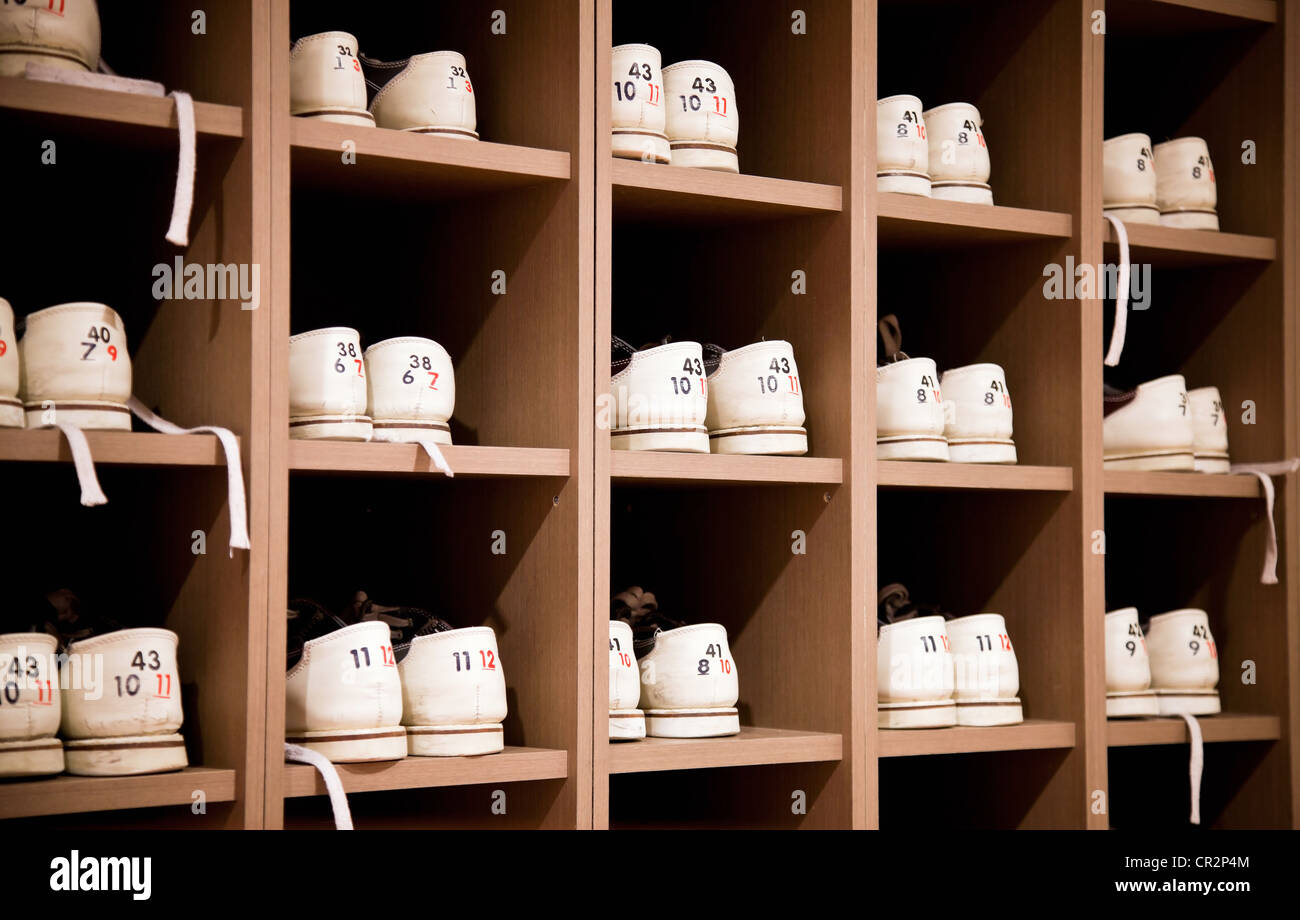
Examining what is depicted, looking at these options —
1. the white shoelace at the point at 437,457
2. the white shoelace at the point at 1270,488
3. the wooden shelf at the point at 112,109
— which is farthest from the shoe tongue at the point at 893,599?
the wooden shelf at the point at 112,109

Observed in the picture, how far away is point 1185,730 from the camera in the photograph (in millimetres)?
2201

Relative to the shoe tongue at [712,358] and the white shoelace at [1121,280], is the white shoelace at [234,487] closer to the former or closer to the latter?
the shoe tongue at [712,358]

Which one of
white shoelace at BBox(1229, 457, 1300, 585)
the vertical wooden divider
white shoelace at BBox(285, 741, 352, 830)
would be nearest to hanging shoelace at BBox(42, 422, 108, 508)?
white shoelace at BBox(285, 741, 352, 830)

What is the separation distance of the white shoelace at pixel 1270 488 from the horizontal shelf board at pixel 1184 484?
16 mm

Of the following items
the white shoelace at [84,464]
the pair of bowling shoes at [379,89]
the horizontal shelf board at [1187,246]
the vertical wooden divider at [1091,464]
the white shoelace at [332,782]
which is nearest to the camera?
the white shoelace at [84,464]

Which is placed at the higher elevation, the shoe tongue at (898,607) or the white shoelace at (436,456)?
the white shoelace at (436,456)

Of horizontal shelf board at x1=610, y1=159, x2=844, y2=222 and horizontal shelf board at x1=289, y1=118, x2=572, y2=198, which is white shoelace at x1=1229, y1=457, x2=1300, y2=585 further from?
horizontal shelf board at x1=289, y1=118, x2=572, y2=198

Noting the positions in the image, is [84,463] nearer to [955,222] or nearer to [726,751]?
[726,751]

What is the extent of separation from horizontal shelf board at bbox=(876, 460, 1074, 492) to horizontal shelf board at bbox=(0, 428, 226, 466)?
84 centimetres

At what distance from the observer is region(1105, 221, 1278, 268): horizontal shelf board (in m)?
2.21

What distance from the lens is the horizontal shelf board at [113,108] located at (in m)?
1.51

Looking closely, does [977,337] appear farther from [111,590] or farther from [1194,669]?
[111,590]

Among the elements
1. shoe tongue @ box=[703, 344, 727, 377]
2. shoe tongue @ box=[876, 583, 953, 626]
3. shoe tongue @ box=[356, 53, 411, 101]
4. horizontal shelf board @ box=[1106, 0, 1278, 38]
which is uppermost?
horizontal shelf board @ box=[1106, 0, 1278, 38]
